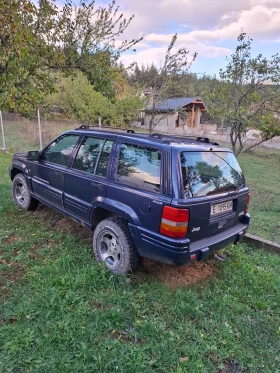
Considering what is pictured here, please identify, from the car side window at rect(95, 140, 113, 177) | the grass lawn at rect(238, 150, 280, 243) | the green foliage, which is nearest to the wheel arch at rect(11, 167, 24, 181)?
the car side window at rect(95, 140, 113, 177)

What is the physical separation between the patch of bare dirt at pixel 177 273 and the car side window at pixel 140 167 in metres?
1.15

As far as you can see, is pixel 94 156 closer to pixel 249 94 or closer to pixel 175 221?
pixel 175 221

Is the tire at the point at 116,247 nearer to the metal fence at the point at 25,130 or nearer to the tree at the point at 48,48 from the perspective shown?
the tree at the point at 48,48

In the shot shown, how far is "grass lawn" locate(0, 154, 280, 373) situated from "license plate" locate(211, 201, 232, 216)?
2.97 feet

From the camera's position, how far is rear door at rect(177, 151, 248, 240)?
2.56 m

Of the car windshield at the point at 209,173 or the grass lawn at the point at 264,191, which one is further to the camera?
the grass lawn at the point at 264,191

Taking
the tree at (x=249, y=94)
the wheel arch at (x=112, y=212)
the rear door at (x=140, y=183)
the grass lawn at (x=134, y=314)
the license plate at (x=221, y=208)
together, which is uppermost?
the tree at (x=249, y=94)

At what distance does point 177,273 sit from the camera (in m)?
3.19

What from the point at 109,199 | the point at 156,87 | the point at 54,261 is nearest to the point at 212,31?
the point at 156,87

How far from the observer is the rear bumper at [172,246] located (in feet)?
8.13

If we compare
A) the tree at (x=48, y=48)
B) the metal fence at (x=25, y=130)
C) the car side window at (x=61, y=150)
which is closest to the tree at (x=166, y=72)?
the tree at (x=48, y=48)

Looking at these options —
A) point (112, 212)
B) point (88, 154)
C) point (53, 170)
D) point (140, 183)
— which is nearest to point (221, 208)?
point (140, 183)

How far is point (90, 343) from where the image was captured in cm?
216

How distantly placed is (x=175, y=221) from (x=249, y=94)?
554 cm
